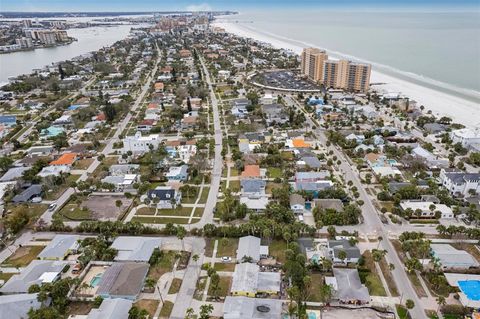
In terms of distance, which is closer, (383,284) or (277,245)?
(383,284)

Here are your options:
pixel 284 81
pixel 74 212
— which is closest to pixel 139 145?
pixel 74 212

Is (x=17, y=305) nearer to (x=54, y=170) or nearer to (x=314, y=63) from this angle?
(x=54, y=170)

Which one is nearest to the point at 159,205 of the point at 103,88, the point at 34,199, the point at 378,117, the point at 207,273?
the point at 207,273

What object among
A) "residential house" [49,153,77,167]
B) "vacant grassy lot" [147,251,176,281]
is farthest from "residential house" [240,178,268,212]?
"residential house" [49,153,77,167]

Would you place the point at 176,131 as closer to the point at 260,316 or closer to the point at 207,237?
the point at 207,237

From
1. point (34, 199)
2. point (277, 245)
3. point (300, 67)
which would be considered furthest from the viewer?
point (300, 67)

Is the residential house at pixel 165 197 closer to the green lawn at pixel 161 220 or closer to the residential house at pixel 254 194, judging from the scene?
the green lawn at pixel 161 220

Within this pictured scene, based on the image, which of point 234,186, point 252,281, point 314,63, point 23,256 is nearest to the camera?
point 252,281

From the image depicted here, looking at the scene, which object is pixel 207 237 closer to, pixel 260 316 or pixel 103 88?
pixel 260 316

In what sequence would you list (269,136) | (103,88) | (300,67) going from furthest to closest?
(300,67), (103,88), (269,136)
